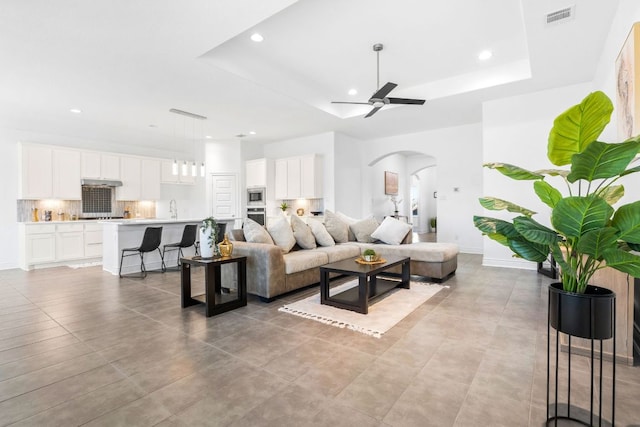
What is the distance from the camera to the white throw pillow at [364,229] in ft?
17.9

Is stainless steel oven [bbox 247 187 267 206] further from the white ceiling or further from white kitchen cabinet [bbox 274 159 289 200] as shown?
the white ceiling

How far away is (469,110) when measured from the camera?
19.7 feet

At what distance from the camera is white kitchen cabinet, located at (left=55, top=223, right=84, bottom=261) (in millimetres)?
6590

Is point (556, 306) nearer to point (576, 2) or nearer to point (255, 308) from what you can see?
point (255, 308)

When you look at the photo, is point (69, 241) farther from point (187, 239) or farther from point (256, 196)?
point (256, 196)

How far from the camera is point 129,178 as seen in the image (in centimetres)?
805

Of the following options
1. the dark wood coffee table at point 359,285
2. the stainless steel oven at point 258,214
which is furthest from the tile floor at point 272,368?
the stainless steel oven at point 258,214

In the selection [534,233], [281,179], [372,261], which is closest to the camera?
[534,233]

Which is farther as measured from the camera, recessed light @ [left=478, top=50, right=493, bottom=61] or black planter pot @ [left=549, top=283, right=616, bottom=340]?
recessed light @ [left=478, top=50, right=493, bottom=61]

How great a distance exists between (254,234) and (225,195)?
15.7ft

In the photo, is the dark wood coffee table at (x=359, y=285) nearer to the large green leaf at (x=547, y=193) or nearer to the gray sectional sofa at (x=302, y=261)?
the gray sectional sofa at (x=302, y=261)

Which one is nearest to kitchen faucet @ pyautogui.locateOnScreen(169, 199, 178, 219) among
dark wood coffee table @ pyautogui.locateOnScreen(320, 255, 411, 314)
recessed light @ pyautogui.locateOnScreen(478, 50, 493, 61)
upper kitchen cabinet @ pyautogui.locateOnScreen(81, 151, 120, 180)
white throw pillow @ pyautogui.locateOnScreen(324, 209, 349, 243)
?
upper kitchen cabinet @ pyautogui.locateOnScreen(81, 151, 120, 180)

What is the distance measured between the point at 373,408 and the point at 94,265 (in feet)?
22.7

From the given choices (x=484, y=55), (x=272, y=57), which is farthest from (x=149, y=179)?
(x=484, y=55)
